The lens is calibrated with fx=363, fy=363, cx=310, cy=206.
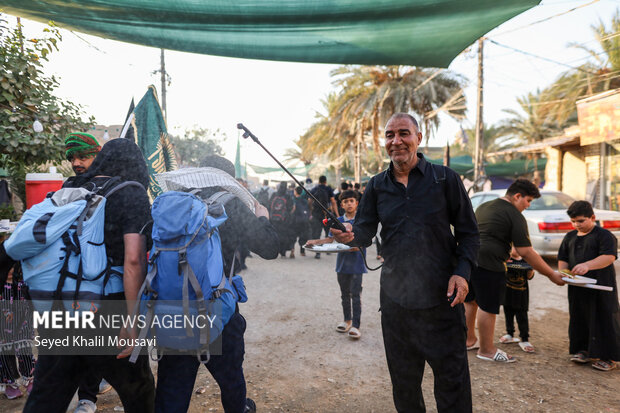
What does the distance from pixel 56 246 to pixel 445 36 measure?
3153 millimetres

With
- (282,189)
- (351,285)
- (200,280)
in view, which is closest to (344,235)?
(200,280)

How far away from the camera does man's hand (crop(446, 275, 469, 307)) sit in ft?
6.88

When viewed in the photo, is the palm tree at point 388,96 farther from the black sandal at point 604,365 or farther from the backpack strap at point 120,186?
the backpack strap at point 120,186

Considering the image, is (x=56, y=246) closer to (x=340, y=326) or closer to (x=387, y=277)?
(x=387, y=277)

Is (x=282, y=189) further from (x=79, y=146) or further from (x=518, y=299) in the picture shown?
(x=79, y=146)

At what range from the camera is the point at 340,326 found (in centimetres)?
461

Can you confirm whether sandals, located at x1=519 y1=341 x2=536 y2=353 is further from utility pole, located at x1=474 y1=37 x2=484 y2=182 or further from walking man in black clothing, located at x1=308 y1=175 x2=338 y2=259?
utility pole, located at x1=474 y1=37 x2=484 y2=182

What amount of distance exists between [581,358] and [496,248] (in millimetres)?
1448

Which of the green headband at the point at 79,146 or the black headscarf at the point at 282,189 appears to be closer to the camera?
the green headband at the point at 79,146

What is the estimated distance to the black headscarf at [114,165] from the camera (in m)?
2.13

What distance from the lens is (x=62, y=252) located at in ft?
5.90

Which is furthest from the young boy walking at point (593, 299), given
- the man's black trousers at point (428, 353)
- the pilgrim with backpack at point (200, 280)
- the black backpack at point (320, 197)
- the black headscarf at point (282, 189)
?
the black headscarf at point (282, 189)

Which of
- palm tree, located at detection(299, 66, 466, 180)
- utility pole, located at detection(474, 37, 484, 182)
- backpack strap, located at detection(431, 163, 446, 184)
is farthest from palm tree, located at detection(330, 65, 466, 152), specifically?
backpack strap, located at detection(431, 163, 446, 184)

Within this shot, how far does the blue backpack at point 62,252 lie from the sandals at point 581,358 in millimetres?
4385
